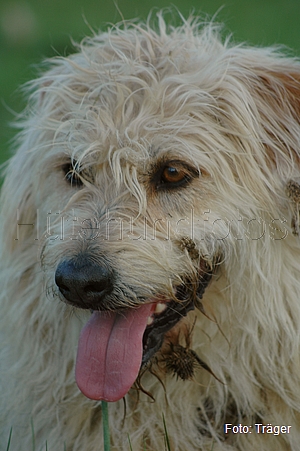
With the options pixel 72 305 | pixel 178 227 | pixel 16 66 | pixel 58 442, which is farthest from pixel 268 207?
pixel 16 66

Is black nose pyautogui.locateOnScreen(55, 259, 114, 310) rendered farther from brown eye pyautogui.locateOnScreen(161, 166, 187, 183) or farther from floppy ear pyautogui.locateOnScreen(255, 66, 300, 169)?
floppy ear pyautogui.locateOnScreen(255, 66, 300, 169)

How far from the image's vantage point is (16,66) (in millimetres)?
7992

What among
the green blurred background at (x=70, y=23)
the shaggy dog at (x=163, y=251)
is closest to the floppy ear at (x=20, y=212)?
the shaggy dog at (x=163, y=251)

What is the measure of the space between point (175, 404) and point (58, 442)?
484 mm

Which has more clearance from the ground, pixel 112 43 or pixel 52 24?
pixel 52 24

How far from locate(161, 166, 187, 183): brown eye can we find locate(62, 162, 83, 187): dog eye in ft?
1.16

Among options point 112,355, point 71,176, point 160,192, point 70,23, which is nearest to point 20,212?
point 71,176

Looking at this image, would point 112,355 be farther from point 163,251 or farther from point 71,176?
point 71,176

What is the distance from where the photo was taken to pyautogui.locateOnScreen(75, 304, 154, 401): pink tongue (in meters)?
2.69

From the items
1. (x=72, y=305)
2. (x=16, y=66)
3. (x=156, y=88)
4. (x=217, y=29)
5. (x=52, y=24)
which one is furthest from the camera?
(x=52, y=24)

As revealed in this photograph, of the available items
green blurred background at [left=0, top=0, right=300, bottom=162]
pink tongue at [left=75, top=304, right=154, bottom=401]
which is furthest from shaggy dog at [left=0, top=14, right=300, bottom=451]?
green blurred background at [left=0, top=0, right=300, bottom=162]

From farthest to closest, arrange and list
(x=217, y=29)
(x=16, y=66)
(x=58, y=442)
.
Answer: (x=16, y=66), (x=217, y=29), (x=58, y=442)

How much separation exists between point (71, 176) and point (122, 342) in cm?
66

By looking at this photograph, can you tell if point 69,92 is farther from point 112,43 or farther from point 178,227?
point 178,227
